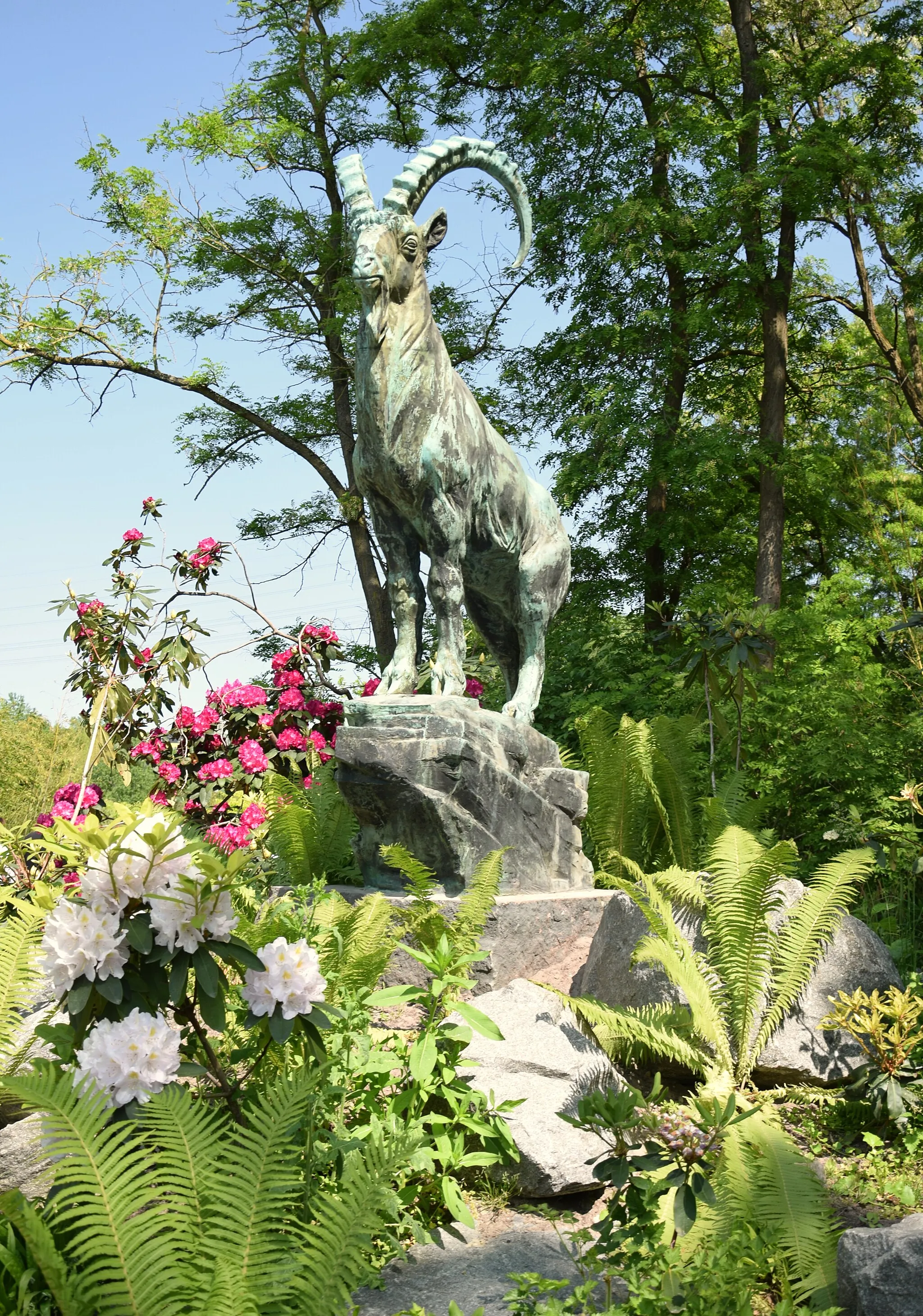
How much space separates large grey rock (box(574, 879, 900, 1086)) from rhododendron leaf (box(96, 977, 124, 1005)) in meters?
2.57

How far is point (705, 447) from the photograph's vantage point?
11.9 meters

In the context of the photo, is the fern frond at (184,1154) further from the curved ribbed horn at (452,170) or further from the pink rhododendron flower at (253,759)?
the pink rhododendron flower at (253,759)

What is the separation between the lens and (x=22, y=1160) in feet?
10.8

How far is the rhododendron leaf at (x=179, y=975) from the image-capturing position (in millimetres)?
2498

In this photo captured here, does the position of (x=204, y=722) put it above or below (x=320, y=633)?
below

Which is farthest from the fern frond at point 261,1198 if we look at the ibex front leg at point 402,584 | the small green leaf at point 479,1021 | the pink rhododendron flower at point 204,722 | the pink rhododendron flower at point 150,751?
the pink rhododendron flower at point 150,751

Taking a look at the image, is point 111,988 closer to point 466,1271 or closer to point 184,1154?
point 184,1154

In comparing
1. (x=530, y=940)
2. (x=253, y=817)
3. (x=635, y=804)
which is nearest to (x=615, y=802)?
(x=635, y=804)

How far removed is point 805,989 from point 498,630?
282 centimetres

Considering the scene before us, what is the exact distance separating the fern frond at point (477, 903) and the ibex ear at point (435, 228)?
307 cm

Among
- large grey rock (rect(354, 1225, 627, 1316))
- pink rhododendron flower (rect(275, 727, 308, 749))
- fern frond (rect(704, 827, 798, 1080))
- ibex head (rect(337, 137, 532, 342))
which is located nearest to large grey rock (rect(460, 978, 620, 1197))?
large grey rock (rect(354, 1225, 627, 1316))

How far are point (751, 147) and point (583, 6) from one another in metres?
3.45

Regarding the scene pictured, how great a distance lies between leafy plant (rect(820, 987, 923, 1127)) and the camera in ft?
12.7

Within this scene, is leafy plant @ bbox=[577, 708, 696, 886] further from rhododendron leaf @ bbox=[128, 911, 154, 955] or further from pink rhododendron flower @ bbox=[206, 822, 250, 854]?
rhododendron leaf @ bbox=[128, 911, 154, 955]
